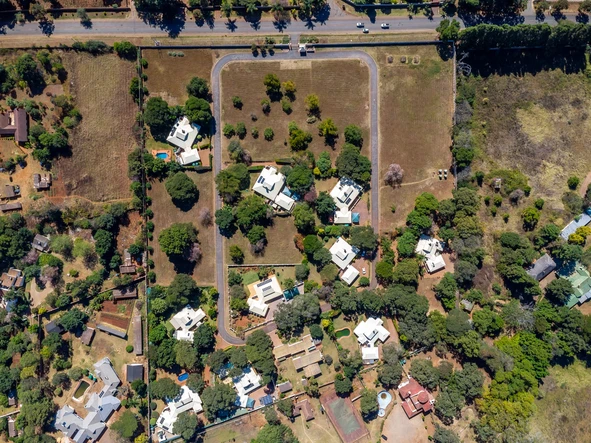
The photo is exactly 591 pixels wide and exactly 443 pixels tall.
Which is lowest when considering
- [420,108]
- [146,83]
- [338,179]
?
[338,179]

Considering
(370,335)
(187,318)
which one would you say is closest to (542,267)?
(370,335)

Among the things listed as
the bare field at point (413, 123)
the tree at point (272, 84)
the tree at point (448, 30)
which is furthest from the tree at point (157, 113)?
the tree at point (448, 30)

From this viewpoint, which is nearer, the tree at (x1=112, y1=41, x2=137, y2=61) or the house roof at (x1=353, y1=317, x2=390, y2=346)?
the tree at (x1=112, y1=41, x2=137, y2=61)

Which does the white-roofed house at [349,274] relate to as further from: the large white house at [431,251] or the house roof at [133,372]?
the house roof at [133,372]

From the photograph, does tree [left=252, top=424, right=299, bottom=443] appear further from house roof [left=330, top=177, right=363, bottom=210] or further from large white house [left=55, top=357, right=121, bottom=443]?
house roof [left=330, top=177, right=363, bottom=210]

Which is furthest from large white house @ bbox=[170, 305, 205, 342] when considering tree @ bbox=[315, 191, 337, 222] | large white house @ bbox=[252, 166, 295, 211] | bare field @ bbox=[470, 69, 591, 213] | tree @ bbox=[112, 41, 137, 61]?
bare field @ bbox=[470, 69, 591, 213]

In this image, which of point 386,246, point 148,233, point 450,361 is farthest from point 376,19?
point 450,361

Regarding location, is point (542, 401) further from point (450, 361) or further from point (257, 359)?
point (257, 359)

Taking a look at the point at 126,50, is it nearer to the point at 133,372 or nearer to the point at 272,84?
the point at 272,84
